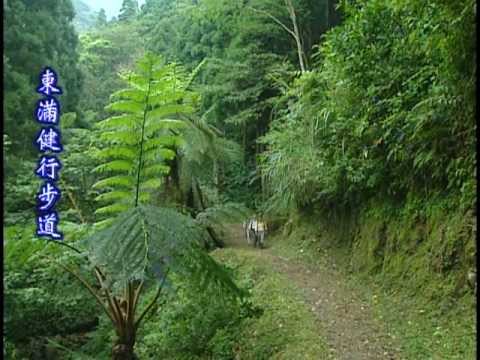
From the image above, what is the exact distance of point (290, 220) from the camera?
8.00 meters

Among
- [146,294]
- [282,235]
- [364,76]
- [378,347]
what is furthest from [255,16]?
[378,347]

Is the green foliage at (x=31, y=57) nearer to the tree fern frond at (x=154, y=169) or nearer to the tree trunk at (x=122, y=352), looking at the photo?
the tree fern frond at (x=154, y=169)

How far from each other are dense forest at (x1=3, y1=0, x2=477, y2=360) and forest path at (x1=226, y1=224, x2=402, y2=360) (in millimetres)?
24

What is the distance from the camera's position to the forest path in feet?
10.8

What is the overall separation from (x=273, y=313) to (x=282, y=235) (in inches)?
156

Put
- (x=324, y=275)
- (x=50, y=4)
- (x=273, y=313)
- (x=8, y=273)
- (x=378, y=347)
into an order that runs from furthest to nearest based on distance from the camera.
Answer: (x=50, y=4) < (x=324, y=275) < (x=8, y=273) < (x=273, y=313) < (x=378, y=347)

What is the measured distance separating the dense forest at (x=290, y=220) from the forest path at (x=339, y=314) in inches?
0.9

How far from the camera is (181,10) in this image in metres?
11.3

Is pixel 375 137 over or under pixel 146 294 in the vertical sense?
over

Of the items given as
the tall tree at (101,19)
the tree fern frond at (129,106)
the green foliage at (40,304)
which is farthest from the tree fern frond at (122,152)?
the tall tree at (101,19)

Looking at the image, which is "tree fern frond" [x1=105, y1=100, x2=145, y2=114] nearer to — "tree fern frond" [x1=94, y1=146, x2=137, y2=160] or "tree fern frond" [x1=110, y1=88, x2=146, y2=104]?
→ "tree fern frond" [x1=110, y1=88, x2=146, y2=104]

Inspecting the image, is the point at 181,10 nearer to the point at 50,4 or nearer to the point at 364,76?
the point at 50,4

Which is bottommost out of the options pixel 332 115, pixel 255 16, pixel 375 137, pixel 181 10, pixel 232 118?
pixel 375 137

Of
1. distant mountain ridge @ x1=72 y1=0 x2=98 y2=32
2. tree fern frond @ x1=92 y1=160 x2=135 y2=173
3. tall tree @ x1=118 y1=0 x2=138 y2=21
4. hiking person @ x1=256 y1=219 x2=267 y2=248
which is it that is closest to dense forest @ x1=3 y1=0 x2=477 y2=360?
tree fern frond @ x1=92 y1=160 x2=135 y2=173
